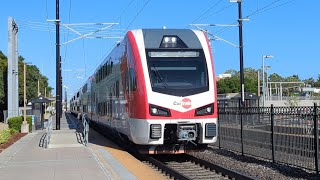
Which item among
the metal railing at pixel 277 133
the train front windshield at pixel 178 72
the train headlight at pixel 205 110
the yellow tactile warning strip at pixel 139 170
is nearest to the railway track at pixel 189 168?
the yellow tactile warning strip at pixel 139 170

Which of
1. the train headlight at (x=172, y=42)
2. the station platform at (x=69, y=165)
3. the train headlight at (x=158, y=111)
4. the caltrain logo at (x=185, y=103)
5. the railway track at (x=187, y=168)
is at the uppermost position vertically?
the train headlight at (x=172, y=42)

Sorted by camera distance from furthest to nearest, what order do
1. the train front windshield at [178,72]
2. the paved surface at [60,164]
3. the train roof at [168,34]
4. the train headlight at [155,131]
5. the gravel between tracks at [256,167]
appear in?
the train roof at [168,34]
the train front windshield at [178,72]
the train headlight at [155,131]
the gravel between tracks at [256,167]
the paved surface at [60,164]

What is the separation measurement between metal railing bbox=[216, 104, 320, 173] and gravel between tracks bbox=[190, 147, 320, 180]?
0.21 meters

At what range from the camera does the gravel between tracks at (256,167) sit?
1188cm

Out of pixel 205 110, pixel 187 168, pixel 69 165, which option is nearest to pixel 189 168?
pixel 187 168

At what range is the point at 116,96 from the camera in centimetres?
1864

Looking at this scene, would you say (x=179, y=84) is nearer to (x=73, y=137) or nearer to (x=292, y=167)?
(x=292, y=167)

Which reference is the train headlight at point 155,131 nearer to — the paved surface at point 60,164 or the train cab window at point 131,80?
the paved surface at point 60,164

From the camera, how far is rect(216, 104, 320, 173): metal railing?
1203cm

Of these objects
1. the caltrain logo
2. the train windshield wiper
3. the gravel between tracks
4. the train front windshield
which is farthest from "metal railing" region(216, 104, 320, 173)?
the train windshield wiper

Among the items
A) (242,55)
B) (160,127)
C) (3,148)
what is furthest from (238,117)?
(242,55)

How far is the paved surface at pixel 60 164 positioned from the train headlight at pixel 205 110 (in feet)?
9.09

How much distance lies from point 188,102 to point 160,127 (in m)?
1.10

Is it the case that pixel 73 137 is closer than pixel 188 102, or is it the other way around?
pixel 188 102
